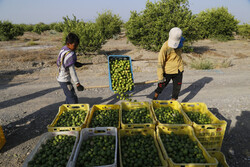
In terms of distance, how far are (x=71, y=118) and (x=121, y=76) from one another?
211 centimetres

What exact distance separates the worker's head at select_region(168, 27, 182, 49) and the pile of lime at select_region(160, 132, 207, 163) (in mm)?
2436

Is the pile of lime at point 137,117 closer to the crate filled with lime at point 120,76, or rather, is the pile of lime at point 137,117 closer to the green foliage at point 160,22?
the crate filled with lime at point 120,76

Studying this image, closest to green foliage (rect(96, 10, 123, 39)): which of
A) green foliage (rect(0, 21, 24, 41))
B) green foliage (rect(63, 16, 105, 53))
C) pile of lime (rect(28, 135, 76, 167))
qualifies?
green foliage (rect(63, 16, 105, 53))

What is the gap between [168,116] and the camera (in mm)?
3846

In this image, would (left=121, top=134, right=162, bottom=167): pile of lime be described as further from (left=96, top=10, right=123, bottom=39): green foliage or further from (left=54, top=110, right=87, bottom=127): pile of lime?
(left=96, top=10, right=123, bottom=39): green foliage

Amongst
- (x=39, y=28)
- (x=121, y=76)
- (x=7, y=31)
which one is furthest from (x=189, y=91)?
(x=39, y=28)

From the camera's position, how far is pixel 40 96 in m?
7.00

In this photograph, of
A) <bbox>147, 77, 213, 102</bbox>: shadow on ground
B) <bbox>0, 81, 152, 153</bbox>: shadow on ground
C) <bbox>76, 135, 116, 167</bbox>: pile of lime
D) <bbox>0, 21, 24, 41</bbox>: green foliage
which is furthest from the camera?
<bbox>0, 21, 24, 41</bbox>: green foliage

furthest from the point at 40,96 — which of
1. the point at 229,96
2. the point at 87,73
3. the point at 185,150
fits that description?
the point at 229,96

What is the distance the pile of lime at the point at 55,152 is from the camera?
275cm

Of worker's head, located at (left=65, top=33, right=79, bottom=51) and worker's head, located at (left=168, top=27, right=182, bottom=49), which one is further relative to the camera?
worker's head, located at (left=168, top=27, right=182, bottom=49)

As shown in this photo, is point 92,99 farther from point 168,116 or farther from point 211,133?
point 211,133

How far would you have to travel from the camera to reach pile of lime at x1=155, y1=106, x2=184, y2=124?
12.2 ft

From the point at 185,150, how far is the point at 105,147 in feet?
5.13
